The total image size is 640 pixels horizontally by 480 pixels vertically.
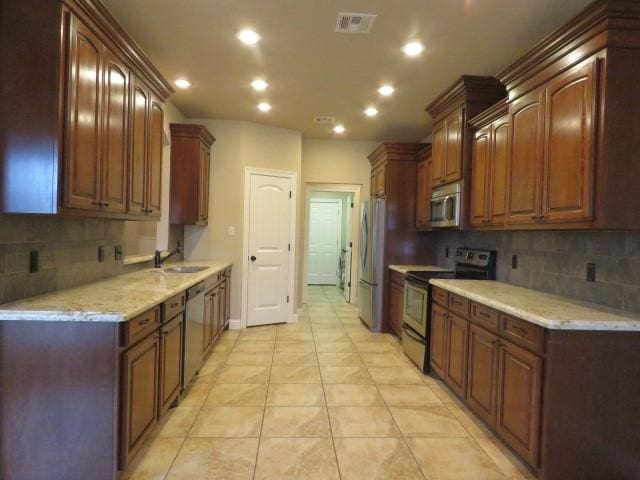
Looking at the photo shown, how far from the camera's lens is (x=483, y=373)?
2557 mm

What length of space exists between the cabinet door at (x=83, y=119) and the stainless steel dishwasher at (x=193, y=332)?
1148 mm

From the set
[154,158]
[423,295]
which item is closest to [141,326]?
[154,158]

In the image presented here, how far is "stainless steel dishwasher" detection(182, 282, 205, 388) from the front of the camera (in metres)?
2.93

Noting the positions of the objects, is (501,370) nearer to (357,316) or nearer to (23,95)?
(23,95)

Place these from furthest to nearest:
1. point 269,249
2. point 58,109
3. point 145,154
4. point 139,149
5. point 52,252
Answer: point 269,249
point 145,154
point 139,149
point 52,252
point 58,109

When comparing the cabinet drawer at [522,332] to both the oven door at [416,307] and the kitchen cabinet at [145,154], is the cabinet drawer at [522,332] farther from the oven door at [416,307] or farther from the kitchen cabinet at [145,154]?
the kitchen cabinet at [145,154]

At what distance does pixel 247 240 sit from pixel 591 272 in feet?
12.3

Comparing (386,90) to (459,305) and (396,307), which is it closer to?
(459,305)

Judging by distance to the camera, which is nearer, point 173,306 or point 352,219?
point 173,306

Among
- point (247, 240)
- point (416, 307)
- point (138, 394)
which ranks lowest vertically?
point (138, 394)

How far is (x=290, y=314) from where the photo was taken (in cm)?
545

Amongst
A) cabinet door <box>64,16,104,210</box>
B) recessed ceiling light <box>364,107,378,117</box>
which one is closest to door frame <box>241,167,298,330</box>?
recessed ceiling light <box>364,107,378,117</box>

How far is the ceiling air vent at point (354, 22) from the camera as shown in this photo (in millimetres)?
2529

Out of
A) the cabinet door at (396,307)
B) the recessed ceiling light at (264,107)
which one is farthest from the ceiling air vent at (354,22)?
the cabinet door at (396,307)
